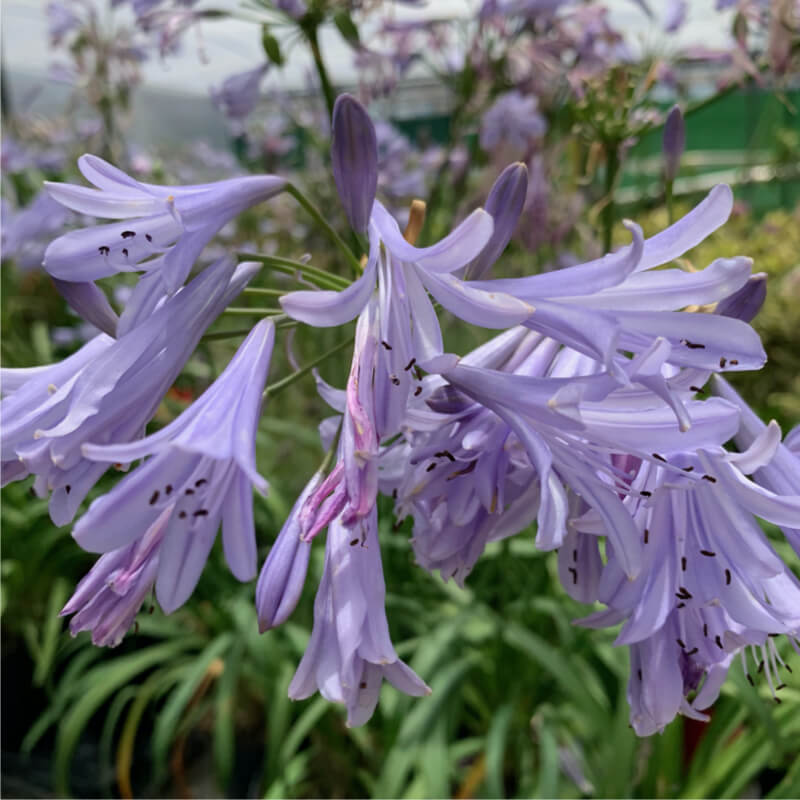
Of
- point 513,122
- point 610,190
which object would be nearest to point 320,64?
point 610,190

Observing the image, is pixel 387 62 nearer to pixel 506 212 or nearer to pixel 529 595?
pixel 529 595

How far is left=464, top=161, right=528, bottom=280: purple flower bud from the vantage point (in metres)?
0.58

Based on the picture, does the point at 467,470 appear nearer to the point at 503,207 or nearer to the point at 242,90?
the point at 503,207

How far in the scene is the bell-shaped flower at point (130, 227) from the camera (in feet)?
1.90

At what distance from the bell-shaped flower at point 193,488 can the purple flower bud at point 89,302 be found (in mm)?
116

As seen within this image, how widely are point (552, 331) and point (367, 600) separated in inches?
10.3

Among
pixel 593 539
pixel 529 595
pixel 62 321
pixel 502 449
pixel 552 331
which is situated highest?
pixel 552 331

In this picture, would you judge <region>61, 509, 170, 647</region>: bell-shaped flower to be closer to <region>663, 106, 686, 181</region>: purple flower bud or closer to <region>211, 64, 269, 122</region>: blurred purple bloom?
<region>663, 106, 686, 181</region>: purple flower bud

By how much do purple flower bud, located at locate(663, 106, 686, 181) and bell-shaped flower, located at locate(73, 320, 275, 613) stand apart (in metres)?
0.73

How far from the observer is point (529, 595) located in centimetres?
160

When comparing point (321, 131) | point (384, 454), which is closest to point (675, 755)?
point (384, 454)

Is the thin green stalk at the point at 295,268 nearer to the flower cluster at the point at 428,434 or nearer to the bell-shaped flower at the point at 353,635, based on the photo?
the flower cluster at the point at 428,434

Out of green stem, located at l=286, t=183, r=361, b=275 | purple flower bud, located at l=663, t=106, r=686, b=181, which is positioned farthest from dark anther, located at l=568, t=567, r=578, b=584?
purple flower bud, located at l=663, t=106, r=686, b=181

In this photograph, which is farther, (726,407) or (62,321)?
(62,321)
